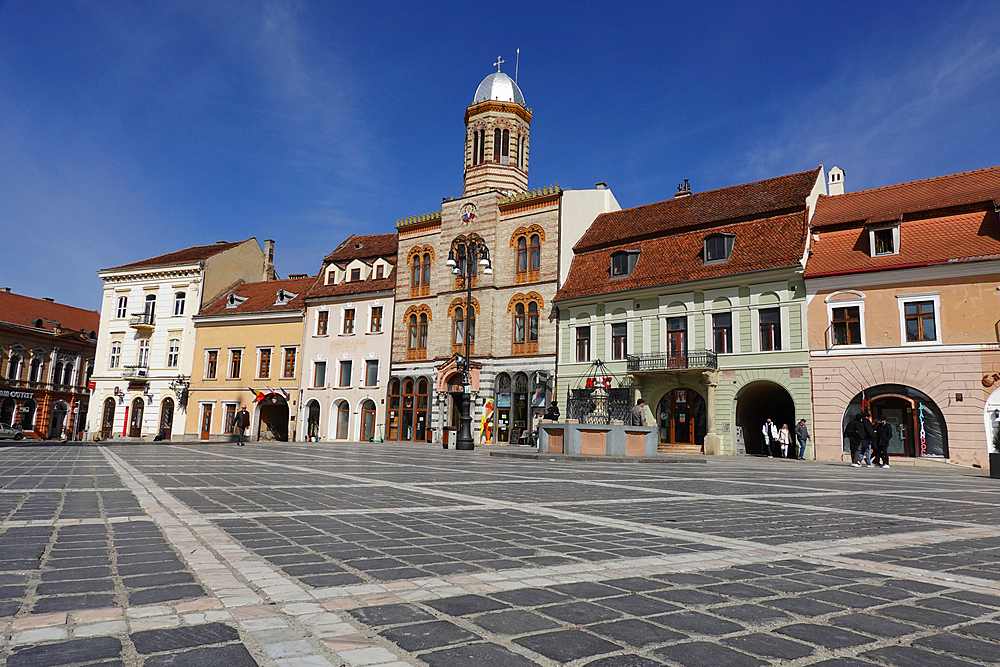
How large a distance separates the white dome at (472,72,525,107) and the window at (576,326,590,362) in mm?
16624

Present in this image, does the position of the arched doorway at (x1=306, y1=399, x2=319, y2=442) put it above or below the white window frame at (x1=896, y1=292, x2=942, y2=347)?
below

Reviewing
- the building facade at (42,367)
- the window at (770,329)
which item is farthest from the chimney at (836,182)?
the building facade at (42,367)

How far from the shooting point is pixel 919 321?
24.6 m

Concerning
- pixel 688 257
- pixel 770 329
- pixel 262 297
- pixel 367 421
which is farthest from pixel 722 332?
pixel 262 297

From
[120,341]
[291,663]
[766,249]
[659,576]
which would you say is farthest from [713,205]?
[120,341]

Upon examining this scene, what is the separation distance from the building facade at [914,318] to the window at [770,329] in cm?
137

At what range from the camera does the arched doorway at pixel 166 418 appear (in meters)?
45.5

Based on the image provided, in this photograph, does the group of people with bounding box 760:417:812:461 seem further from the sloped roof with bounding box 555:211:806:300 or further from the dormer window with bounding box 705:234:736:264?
the dormer window with bounding box 705:234:736:264

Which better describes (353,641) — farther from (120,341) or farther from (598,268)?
(120,341)

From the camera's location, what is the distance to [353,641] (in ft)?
9.89

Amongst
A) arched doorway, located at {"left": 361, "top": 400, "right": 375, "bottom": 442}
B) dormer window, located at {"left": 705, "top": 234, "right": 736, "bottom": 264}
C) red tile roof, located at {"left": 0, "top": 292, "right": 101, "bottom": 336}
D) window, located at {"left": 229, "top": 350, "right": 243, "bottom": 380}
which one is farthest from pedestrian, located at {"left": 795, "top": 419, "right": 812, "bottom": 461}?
red tile roof, located at {"left": 0, "top": 292, "right": 101, "bottom": 336}

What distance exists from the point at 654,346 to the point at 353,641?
2898 cm

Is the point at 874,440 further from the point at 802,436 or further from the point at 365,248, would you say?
the point at 365,248

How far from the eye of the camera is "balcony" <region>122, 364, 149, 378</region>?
46.3 meters
